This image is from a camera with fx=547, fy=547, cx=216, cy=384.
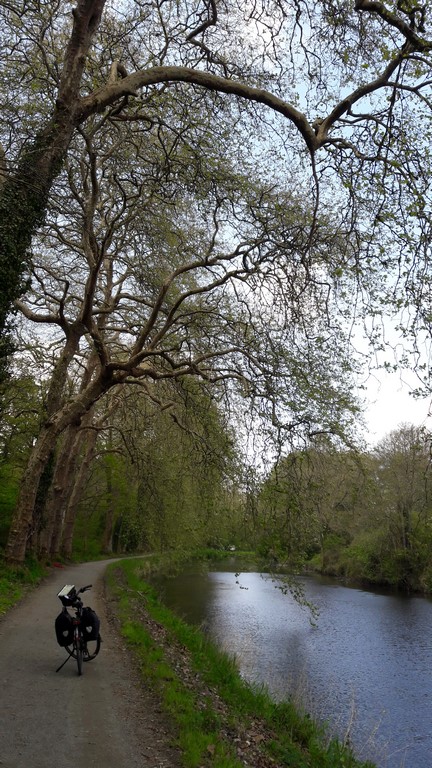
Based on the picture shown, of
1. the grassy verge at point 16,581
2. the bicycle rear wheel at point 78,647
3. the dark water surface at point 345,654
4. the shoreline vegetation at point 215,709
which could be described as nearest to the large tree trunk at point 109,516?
the dark water surface at point 345,654

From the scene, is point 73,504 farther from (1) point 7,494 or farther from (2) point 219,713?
(2) point 219,713

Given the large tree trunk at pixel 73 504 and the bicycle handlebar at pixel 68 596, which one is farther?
the large tree trunk at pixel 73 504

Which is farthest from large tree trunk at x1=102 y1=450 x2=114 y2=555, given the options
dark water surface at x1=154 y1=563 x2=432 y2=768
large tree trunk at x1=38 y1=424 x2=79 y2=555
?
large tree trunk at x1=38 y1=424 x2=79 y2=555

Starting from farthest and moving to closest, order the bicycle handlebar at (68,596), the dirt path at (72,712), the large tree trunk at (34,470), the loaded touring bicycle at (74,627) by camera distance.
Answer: the large tree trunk at (34,470) < the loaded touring bicycle at (74,627) < the bicycle handlebar at (68,596) < the dirt path at (72,712)

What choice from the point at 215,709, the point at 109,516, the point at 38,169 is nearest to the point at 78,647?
the point at 215,709

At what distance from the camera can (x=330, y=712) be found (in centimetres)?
1058

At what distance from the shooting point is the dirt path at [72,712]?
5.08 m

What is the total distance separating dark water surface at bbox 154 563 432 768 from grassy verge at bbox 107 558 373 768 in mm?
1089

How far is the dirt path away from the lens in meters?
5.08

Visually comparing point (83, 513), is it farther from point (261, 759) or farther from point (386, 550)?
point (261, 759)

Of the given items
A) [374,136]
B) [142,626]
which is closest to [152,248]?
[374,136]

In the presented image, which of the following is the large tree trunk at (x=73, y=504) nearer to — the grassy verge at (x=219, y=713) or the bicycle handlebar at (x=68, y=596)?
the grassy verge at (x=219, y=713)

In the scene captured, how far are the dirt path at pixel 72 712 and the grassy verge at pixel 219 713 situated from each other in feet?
1.01

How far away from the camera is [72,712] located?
19.7ft
